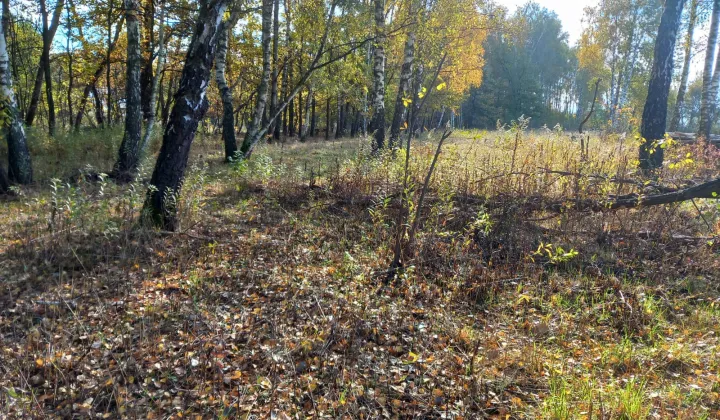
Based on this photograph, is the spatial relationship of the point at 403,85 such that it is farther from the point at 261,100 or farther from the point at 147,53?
the point at 147,53

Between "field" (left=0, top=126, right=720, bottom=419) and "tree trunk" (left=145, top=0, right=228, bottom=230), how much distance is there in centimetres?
27

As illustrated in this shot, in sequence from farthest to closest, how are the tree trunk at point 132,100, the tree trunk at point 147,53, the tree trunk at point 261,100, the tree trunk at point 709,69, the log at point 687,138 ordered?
the tree trunk at point 147,53
the log at point 687,138
the tree trunk at point 709,69
the tree trunk at point 261,100
the tree trunk at point 132,100

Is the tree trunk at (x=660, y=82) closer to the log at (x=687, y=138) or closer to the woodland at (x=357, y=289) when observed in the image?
the woodland at (x=357, y=289)

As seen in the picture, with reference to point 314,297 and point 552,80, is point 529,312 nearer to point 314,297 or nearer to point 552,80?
point 314,297

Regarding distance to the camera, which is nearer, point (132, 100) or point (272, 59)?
point (132, 100)

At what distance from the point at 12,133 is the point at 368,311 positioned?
→ 7603 mm

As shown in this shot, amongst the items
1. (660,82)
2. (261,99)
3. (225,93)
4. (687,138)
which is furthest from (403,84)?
(687,138)

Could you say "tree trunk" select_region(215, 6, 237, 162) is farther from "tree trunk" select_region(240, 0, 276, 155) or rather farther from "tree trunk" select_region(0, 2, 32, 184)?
"tree trunk" select_region(0, 2, 32, 184)

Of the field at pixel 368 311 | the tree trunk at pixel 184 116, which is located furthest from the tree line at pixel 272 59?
the field at pixel 368 311

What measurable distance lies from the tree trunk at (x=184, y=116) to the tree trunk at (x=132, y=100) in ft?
11.6

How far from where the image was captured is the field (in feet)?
7.84

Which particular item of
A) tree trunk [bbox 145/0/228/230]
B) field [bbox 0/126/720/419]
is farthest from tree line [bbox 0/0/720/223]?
field [bbox 0/126/720/419]

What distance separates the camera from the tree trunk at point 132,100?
755 cm

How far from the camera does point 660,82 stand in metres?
7.40
